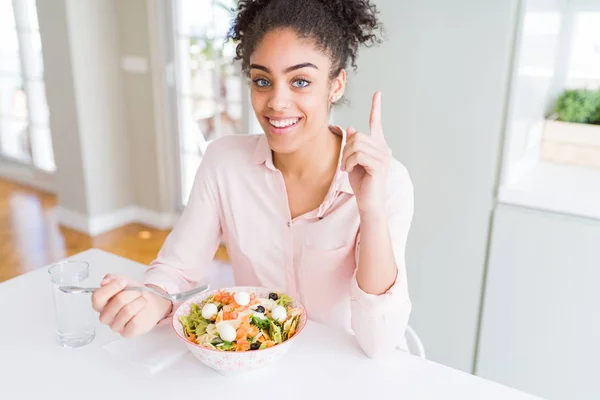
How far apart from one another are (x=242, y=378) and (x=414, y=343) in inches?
19.3

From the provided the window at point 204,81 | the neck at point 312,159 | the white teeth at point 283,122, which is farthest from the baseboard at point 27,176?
the white teeth at point 283,122

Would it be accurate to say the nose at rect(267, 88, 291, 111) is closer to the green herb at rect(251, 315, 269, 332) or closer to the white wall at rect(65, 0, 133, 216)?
the green herb at rect(251, 315, 269, 332)

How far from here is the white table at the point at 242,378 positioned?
88cm

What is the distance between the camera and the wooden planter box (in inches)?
73.3

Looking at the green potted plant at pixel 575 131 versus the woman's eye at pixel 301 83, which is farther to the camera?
the green potted plant at pixel 575 131

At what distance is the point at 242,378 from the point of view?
907mm

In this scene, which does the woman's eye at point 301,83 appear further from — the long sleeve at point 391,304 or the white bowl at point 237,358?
the white bowl at point 237,358

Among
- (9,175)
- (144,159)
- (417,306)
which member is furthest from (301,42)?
(9,175)

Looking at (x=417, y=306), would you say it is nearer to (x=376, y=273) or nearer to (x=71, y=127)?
(x=376, y=273)

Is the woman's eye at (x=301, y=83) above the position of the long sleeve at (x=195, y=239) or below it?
above

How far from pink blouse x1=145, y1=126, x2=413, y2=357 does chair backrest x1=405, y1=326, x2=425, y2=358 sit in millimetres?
40

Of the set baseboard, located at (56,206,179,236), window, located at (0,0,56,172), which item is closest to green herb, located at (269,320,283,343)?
baseboard, located at (56,206,179,236)

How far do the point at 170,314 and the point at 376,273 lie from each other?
15.9 inches

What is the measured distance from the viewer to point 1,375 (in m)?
0.92
